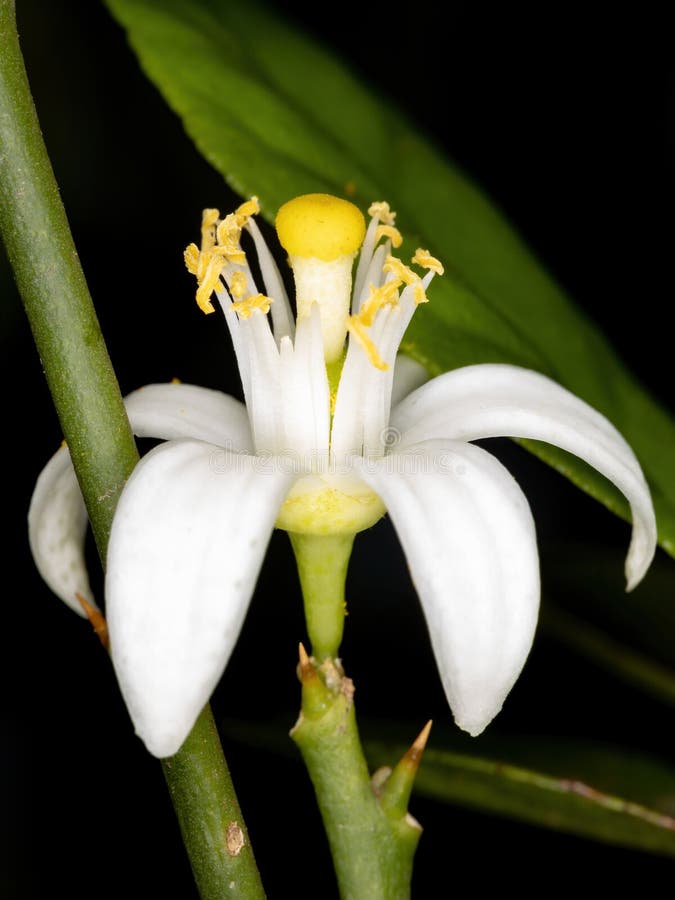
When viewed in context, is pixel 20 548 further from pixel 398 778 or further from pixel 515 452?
pixel 398 778

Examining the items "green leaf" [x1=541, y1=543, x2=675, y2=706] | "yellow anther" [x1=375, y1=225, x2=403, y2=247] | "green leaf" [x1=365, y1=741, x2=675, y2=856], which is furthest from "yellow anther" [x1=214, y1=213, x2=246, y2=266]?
"green leaf" [x1=541, y1=543, x2=675, y2=706]

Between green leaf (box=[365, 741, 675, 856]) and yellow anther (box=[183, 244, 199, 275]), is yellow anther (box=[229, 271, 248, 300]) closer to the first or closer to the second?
yellow anther (box=[183, 244, 199, 275])

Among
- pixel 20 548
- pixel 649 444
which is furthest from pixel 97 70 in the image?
pixel 649 444

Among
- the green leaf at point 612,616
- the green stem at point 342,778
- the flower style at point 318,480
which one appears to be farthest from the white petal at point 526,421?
the green leaf at point 612,616

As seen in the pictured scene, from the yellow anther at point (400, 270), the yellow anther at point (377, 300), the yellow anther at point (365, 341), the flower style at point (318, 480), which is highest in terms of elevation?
the yellow anther at point (400, 270)

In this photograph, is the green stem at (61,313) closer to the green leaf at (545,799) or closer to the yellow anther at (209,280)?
the yellow anther at (209,280)

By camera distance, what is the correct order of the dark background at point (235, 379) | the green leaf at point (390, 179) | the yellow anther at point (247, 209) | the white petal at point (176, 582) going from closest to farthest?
the white petal at point (176, 582), the yellow anther at point (247, 209), the green leaf at point (390, 179), the dark background at point (235, 379)
